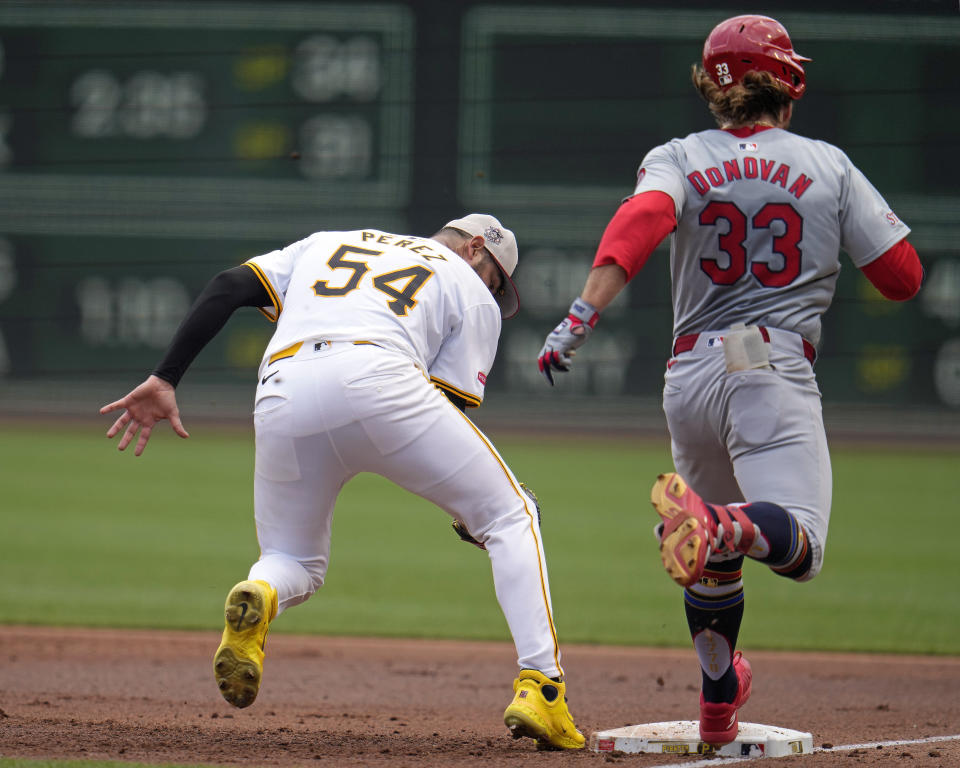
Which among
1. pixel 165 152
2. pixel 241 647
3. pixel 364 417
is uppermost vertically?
pixel 364 417

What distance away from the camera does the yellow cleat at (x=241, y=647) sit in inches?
112

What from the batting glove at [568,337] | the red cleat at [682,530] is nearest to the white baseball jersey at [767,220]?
the batting glove at [568,337]

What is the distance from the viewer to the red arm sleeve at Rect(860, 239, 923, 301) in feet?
9.88

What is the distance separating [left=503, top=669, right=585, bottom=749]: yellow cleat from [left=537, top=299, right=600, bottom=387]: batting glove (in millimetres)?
704

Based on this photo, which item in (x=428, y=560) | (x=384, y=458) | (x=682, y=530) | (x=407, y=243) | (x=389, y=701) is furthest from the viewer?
(x=428, y=560)

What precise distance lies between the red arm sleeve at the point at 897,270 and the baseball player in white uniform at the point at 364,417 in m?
0.91

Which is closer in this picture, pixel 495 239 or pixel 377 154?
pixel 495 239

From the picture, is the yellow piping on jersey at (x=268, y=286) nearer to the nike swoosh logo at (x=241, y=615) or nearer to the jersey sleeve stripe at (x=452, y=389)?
the jersey sleeve stripe at (x=452, y=389)

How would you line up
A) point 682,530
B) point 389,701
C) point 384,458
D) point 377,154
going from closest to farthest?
1. point 682,530
2. point 384,458
3. point 389,701
4. point 377,154

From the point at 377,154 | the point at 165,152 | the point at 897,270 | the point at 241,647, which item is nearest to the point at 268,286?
the point at 241,647

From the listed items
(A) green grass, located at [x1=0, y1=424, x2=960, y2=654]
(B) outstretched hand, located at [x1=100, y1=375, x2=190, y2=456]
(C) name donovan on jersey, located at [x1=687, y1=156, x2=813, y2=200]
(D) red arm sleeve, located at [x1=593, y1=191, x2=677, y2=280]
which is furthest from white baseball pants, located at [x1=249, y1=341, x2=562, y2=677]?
(A) green grass, located at [x1=0, y1=424, x2=960, y2=654]

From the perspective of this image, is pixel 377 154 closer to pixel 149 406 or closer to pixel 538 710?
pixel 149 406

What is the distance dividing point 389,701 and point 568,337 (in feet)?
6.74

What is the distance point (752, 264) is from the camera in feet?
9.80
